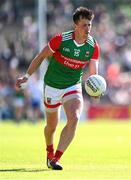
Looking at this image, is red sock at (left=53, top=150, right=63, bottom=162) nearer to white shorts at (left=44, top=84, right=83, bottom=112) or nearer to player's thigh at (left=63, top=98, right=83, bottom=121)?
player's thigh at (left=63, top=98, right=83, bottom=121)

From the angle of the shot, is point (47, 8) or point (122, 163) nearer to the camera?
point (122, 163)

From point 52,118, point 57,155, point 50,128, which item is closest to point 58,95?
point 52,118

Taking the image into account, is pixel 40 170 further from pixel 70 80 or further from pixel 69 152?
pixel 69 152

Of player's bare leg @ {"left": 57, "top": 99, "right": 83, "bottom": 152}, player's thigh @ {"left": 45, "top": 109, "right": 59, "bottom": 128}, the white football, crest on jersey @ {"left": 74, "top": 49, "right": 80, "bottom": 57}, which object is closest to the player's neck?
crest on jersey @ {"left": 74, "top": 49, "right": 80, "bottom": 57}

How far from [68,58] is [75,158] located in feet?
11.1

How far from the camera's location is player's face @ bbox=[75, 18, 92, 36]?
14.4 metres

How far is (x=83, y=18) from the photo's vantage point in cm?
1438

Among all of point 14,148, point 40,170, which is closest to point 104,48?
point 14,148

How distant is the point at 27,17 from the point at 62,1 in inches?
78.6

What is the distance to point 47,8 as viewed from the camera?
146 ft

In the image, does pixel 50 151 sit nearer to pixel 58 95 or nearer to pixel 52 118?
pixel 52 118

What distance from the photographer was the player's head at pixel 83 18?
47.2ft

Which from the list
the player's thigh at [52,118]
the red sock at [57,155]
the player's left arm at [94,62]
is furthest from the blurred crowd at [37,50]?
the red sock at [57,155]

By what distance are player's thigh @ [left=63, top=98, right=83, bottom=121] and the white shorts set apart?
0.25 feet
